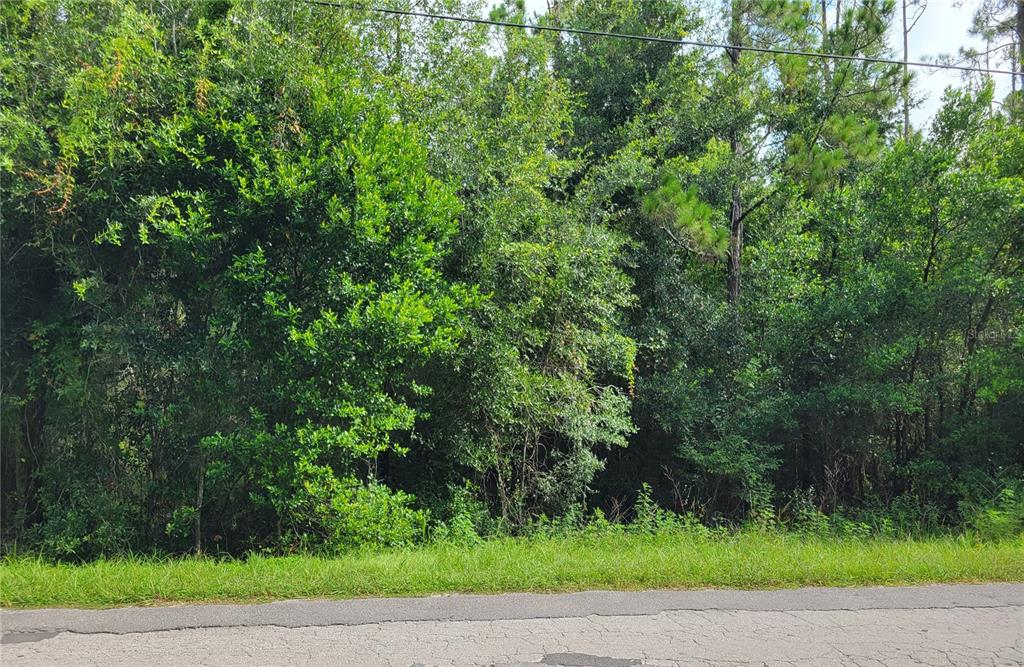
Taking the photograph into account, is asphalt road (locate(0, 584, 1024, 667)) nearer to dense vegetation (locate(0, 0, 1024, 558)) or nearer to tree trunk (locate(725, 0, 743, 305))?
dense vegetation (locate(0, 0, 1024, 558))

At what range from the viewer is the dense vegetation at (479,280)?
702 cm

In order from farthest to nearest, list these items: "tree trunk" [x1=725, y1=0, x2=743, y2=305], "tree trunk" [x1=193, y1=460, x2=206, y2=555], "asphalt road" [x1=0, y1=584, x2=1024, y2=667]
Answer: "tree trunk" [x1=725, y1=0, x2=743, y2=305], "tree trunk" [x1=193, y1=460, x2=206, y2=555], "asphalt road" [x1=0, y1=584, x2=1024, y2=667]

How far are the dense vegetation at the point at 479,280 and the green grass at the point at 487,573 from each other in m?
1.55

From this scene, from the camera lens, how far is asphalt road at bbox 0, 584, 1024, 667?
3.99 meters

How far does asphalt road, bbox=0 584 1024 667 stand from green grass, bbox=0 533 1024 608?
18 cm

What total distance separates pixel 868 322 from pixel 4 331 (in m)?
12.5

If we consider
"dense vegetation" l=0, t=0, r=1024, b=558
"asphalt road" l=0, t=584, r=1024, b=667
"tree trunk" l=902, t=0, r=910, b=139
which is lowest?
"asphalt road" l=0, t=584, r=1024, b=667

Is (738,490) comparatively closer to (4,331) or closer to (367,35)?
(367,35)

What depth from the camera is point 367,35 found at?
8.88m

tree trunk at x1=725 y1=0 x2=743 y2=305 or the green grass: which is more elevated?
tree trunk at x1=725 y1=0 x2=743 y2=305

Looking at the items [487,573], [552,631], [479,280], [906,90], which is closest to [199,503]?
[487,573]

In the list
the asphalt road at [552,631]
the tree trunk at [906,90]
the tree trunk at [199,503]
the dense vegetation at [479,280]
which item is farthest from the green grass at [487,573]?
the tree trunk at [906,90]

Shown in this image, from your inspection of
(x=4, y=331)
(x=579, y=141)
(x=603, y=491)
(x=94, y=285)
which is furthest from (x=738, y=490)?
(x=4, y=331)

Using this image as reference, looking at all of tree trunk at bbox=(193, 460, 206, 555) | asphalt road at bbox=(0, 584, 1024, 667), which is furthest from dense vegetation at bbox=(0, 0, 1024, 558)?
asphalt road at bbox=(0, 584, 1024, 667)
